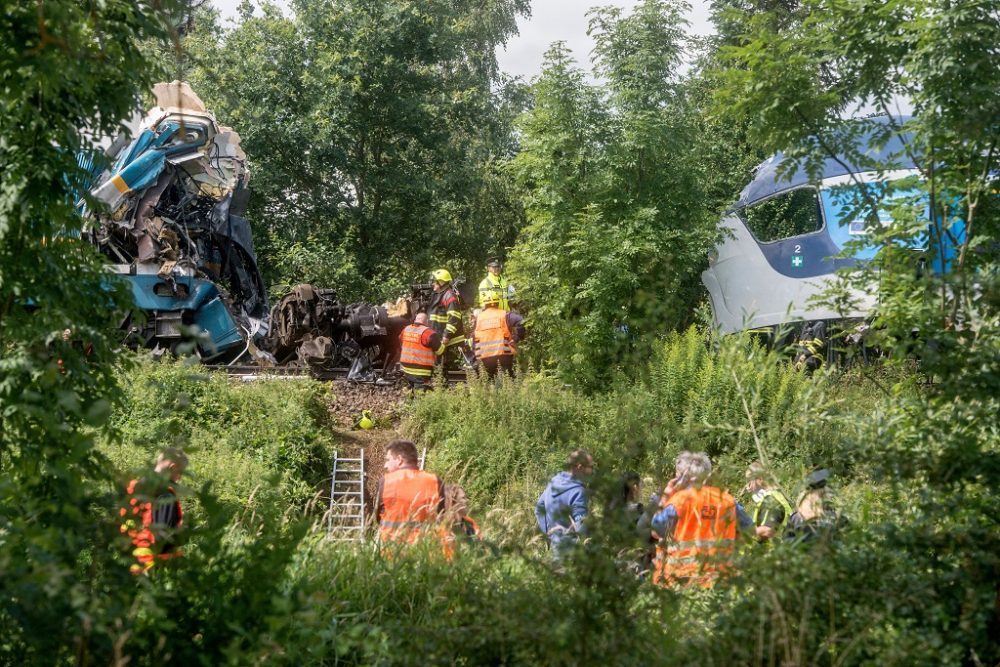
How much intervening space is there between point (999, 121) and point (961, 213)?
82cm

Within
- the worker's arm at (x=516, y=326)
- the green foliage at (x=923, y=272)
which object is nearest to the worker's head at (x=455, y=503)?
the green foliage at (x=923, y=272)

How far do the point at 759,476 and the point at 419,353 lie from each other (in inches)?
348

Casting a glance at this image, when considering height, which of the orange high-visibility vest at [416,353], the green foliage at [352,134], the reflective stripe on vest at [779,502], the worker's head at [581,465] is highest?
the green foliage at [352,134]

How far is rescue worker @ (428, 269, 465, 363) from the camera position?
1468 cm

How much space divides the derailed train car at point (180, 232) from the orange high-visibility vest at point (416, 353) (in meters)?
2.76

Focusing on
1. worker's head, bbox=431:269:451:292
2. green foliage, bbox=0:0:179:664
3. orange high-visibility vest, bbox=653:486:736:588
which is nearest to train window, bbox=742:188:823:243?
worker's head, bbox=431:269:451:292

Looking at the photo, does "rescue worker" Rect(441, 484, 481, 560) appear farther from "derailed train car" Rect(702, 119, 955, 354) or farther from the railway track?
"derailed train car" Rect(702, 119, 955, 354)

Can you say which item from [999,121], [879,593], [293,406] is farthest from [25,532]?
[293,406]

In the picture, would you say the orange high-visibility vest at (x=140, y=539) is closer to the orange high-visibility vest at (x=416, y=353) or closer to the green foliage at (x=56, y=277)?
the green foliage at (x=56, y=277)

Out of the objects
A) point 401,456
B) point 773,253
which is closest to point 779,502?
point 401,456

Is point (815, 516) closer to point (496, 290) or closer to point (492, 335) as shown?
point (492, 335)

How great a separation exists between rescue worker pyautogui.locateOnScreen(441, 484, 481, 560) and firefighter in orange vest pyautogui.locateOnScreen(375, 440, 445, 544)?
7cm

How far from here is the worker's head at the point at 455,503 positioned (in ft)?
22.3

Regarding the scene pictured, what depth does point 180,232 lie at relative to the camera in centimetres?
1545
